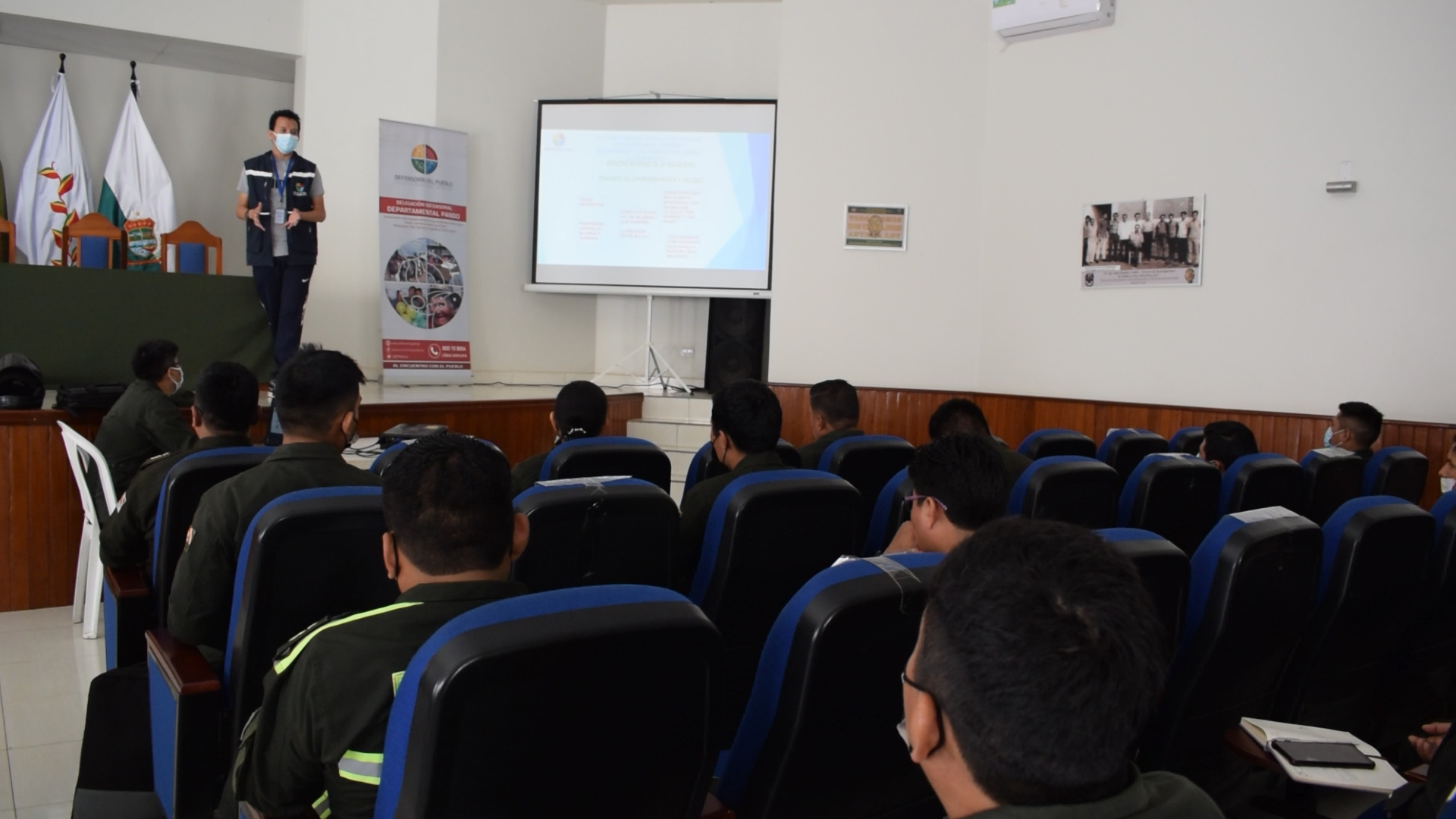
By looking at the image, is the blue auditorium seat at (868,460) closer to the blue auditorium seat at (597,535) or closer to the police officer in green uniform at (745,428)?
the police officer in green uniform at (745,428)

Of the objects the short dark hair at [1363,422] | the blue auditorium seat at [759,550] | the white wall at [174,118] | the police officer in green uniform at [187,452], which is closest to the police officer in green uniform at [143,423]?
the police officer in green uniform at [187,452]

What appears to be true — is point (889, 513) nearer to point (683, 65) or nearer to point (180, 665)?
point (180, 665)

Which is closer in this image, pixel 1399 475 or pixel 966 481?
pixel 966 481

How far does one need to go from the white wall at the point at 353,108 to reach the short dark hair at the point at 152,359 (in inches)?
138

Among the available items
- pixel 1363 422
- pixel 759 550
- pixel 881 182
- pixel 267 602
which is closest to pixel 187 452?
pixel 267 602

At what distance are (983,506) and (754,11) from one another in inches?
279

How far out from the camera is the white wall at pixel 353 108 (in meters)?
7.48

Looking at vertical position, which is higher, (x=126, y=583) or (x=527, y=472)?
(x=527, y=472)

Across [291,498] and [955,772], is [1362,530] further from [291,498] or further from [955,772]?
[291,498]

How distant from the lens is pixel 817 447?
3.63 metres

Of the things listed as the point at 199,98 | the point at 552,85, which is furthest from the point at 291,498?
the point at 199,98

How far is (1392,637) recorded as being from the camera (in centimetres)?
231

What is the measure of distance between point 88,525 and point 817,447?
9.63 feet

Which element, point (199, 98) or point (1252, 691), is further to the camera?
point (199, 98)
